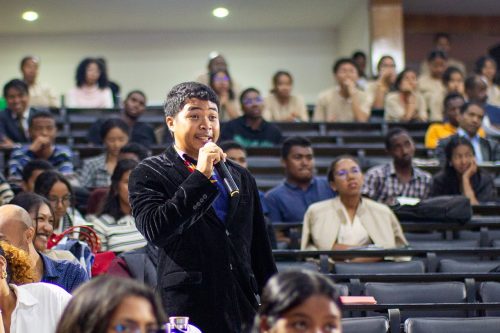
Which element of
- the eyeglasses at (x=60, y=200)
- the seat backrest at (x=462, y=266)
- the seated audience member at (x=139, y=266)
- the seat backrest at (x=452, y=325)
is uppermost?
the eyeglasses at (x=60, y=200)

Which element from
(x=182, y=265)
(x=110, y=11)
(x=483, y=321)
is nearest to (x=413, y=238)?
(x=483, y=321)

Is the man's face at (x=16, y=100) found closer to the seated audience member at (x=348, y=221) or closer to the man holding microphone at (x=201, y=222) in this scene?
the seated audience member at (x=348, y=221)

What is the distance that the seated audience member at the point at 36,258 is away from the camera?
378cm

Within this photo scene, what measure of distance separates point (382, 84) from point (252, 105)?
230 centimetres

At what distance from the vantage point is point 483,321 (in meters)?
4.12

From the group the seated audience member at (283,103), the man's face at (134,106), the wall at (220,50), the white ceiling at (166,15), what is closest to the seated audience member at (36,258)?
the man's face at (134,106)

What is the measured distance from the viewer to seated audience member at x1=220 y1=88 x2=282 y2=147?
A: 27.1 feet

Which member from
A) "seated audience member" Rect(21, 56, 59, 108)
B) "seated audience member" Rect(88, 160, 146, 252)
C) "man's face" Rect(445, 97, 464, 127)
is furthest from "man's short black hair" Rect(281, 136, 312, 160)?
"seated audience member" Rect(21, 56, 59, 108)

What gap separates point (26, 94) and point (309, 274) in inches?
269

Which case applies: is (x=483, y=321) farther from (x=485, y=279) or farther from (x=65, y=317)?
(x=65, y=317)

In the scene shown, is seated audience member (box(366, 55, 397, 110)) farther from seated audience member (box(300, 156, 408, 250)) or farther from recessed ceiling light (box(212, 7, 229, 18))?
seated audience member (box(300, 156, 408, 250))

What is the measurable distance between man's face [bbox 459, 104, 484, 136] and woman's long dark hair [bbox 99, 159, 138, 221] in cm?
328

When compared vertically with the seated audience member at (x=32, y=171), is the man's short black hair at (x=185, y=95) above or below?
above

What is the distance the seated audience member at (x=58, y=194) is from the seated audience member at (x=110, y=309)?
12.1 feet
